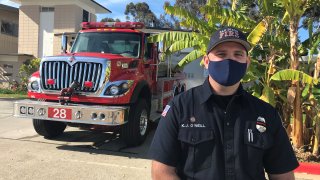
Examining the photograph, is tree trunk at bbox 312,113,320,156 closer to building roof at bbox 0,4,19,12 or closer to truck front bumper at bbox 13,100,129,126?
truck front bumper at bbox 13,100,129,126

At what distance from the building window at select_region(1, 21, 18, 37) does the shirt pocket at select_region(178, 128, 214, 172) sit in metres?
26.8

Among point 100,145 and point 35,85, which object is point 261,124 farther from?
A: point 35,85

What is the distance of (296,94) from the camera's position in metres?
6.81

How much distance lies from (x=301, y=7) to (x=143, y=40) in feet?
11.1

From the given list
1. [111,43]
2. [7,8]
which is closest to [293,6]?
[111,43]

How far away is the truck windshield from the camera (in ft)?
28.3

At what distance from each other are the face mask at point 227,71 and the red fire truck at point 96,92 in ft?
15.4

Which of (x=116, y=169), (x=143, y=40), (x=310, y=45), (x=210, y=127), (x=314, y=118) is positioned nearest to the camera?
(x=210, y=127)

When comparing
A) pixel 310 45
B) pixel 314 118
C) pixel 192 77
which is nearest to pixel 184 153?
pixel 314 118

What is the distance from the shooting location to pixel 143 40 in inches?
347

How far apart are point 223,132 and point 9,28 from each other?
90.0 ft

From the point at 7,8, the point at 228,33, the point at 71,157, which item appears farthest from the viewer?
the point at 7,8

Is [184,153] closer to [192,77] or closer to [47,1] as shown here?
[192,77]

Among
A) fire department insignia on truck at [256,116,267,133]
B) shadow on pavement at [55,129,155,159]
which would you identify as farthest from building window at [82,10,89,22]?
fire department insignia on truck at [256,116,267,133]
